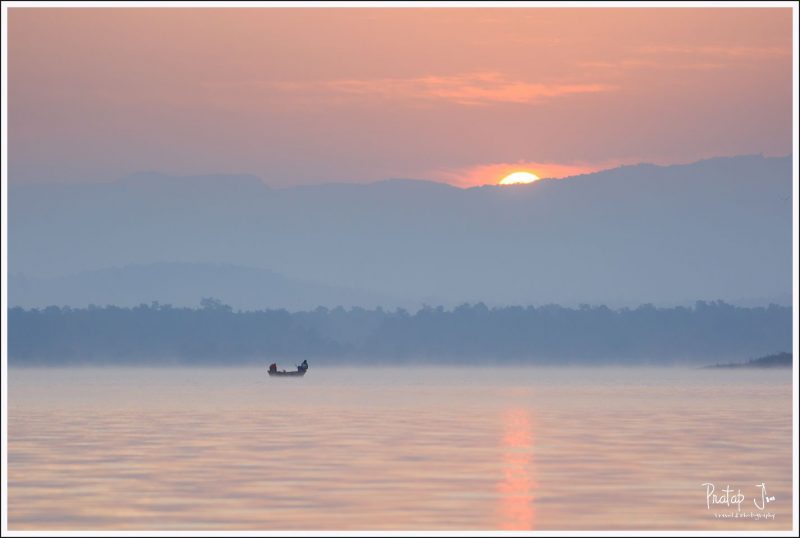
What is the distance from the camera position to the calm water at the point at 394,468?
38.0 metres

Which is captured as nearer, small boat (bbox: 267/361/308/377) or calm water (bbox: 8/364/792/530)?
calm water (bbox: 8/364/792/530)

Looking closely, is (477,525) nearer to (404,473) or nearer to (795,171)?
(404,473)

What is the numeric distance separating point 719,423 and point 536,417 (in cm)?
1010

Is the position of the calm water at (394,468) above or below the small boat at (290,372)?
below

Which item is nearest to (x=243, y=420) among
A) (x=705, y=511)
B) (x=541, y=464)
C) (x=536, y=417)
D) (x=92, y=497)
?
(x=536, y=417)

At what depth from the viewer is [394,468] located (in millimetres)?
47938

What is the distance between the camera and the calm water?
38.0 m

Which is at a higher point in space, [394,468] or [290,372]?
[290,372]

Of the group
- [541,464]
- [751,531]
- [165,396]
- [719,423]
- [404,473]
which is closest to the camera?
[751,531]

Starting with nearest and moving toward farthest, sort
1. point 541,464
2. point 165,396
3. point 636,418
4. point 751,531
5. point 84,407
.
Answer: point 751,531 < point 541,464 < point 636,418 < point 84,407 < point 165,396

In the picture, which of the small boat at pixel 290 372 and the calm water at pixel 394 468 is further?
the small boat at pixel 290 372

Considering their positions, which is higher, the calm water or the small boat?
the small boat

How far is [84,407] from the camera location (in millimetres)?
89500

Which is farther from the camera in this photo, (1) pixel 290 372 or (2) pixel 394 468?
(1) pixel 290 372
